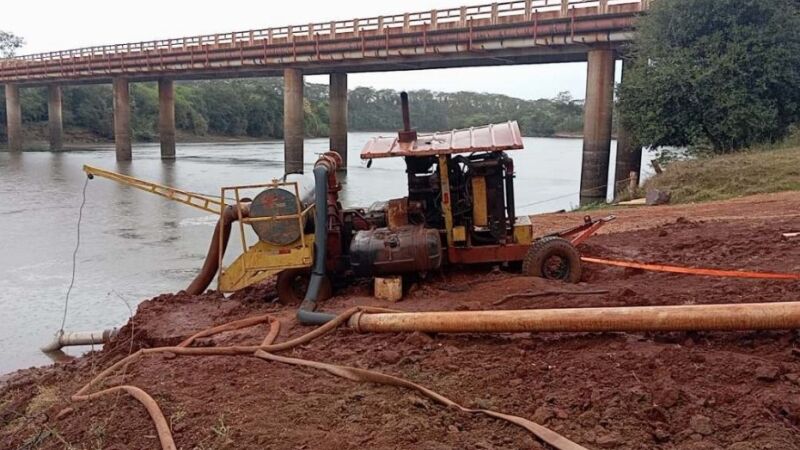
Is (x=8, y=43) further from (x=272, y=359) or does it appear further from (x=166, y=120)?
(x=272, y=359)

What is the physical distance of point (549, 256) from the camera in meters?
8.10

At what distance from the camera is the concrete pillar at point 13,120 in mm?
62375

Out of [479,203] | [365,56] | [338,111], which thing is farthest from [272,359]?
[338,111]

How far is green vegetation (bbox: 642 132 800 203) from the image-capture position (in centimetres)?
1650

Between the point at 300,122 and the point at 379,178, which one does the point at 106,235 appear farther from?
the point at 300,122

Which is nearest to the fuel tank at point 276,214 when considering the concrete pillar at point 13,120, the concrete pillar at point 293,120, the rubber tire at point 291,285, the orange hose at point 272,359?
the rubber tire at point 291,285

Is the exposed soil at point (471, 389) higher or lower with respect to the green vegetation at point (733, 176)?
lower

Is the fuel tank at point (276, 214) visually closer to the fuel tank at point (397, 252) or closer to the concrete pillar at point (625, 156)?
the fuel tank at point (397, 252)

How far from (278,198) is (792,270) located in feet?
17.9

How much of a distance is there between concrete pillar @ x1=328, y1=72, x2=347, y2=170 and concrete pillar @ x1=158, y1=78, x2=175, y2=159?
16937 millimetres

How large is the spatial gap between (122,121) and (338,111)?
19.7 m

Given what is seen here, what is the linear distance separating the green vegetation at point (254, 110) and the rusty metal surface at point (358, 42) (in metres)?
21.4

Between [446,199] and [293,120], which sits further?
[293,120]

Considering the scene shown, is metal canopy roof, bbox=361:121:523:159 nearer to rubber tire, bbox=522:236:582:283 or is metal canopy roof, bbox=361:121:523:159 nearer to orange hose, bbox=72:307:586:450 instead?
rubber tire, bbox=522:236:582:283
